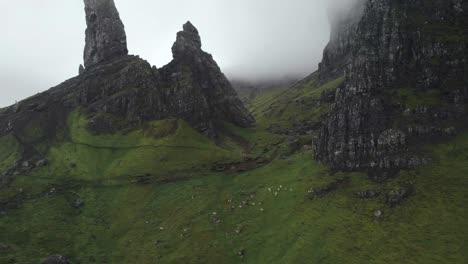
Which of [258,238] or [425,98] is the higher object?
[425,98]

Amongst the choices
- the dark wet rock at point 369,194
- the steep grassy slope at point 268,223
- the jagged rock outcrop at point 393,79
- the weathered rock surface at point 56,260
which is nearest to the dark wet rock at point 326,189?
the steep grassy slope at point 268,223

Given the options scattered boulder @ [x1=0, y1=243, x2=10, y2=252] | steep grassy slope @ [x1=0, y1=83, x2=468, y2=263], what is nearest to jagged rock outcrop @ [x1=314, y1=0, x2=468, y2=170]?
steep grassy slope @ [x1=0, y1=83, x2=468, y2=263]

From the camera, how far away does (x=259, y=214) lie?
16688 centimetres

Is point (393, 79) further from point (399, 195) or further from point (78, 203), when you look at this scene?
point (78, 203)

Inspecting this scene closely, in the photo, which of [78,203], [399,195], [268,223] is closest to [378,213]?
[399,195]

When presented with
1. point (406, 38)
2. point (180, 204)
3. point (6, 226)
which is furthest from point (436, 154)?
point (6, 226)

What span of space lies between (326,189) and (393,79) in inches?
2100

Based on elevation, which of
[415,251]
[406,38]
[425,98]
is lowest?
[415,251]

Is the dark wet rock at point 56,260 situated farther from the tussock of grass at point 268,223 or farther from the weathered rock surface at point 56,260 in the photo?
the tussock of grass at point 268,223

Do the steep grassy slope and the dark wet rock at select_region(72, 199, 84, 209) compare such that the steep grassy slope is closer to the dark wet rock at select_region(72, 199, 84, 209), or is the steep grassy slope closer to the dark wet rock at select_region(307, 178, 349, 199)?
the dark wet rock at select_region(72, 199, 84, 209)

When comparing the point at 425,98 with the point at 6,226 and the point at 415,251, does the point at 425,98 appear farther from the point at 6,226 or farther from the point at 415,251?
the point at 6,226

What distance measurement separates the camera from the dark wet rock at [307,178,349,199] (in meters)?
163

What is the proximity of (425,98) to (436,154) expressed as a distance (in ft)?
86.9

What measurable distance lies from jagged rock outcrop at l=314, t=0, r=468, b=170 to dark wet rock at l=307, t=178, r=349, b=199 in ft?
27.7
